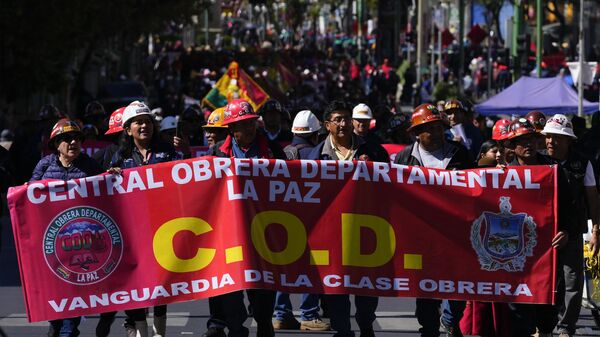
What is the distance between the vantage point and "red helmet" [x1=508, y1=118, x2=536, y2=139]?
33.7ft

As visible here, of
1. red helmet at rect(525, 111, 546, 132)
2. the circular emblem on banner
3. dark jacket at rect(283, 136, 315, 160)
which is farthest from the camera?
dark jacket at rect(283, 136, 315, 160)

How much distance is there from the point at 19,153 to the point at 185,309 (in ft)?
13.4

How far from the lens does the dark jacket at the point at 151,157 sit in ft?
35.1

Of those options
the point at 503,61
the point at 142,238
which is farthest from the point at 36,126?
the point at 503,61

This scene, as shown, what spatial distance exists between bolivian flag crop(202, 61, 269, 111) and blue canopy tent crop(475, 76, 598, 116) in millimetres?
5200

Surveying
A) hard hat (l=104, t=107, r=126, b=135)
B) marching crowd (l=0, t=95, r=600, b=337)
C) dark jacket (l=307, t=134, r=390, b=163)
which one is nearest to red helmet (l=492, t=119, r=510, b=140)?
marching crowd (l=0, t=95, r=600, b=337)

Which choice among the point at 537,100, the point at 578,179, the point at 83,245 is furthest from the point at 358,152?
the point at 537,100

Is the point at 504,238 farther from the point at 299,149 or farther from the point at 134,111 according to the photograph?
the point at 299,149

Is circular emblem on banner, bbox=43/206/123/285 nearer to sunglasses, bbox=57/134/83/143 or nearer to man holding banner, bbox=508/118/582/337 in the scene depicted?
sunglasses, bbox=57/134/83/143

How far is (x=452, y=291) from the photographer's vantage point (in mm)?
10102

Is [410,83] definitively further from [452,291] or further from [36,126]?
[452,291]

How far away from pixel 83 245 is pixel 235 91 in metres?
14.9

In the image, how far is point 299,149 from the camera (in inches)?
506

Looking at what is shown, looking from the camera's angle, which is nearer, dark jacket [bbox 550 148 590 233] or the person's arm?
dark jacket [bbox 550 148 590 233]
